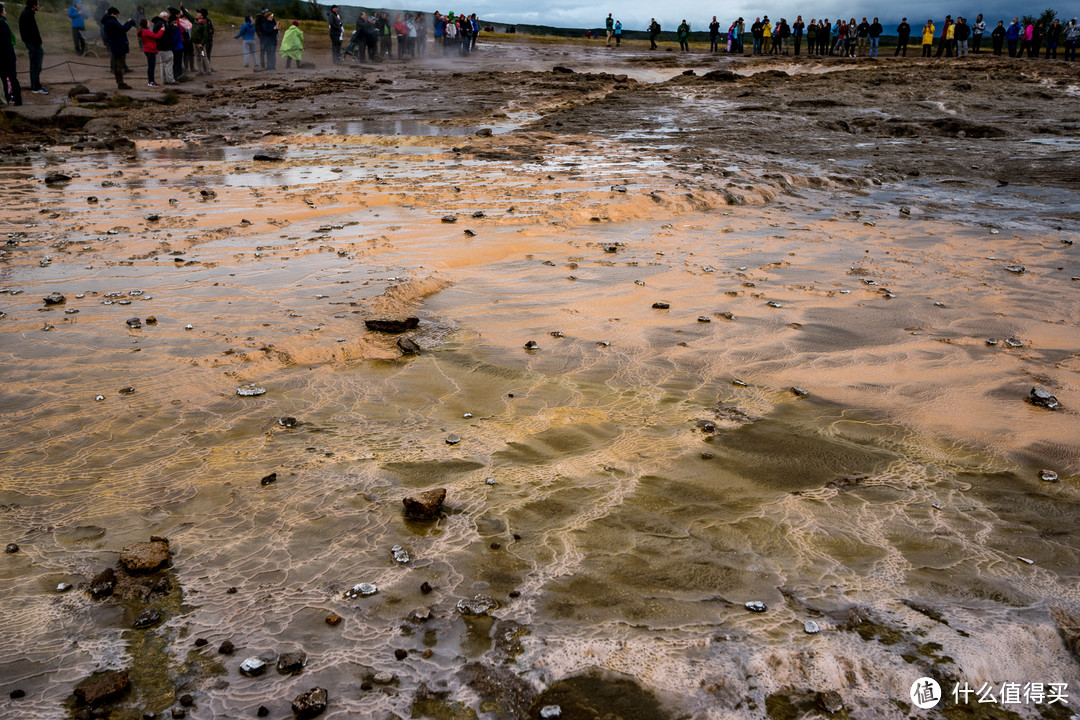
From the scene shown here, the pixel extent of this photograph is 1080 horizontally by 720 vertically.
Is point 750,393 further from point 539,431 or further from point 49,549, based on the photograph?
point 49,549

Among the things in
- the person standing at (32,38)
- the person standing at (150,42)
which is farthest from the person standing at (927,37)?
the person standing at (32,38)

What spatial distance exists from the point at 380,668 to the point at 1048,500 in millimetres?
2678

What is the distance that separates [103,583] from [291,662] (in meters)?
0.76

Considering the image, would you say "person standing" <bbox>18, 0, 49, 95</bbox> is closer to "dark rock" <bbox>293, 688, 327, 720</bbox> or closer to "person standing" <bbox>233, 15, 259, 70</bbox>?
"person standing" <bbox>233, 15, 259, 70</bbox>

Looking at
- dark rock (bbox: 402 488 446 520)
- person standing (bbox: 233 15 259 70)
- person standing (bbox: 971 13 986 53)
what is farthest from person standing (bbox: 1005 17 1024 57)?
dark rock (bbox: 402 488 446 520)

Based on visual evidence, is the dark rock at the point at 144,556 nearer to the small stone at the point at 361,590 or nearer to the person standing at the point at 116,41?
the small stone at the point at 361,590

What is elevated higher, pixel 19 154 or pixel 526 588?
pixel 19 154

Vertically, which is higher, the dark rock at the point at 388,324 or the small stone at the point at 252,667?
the dark rock at the point at 388,324

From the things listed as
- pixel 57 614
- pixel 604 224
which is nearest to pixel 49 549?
pixel 57 614

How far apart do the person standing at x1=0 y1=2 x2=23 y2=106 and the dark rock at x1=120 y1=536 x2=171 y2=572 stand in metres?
15.0

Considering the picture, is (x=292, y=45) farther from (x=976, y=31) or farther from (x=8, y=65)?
(x=976, y=31)

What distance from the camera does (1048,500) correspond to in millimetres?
2824

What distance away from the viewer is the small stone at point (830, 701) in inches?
73.7

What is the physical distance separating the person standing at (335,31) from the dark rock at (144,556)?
25808mm
